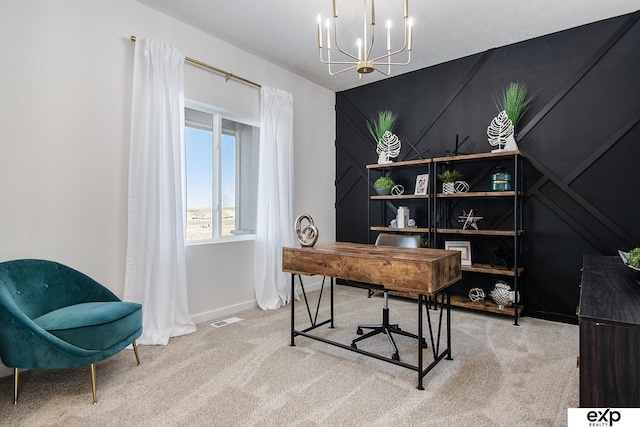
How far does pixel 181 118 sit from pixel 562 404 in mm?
3440

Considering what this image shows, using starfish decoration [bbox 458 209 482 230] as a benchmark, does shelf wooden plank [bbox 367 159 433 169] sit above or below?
above

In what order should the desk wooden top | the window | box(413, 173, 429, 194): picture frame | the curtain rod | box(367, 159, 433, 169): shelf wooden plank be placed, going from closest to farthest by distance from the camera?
the desk wooden top
the curtain rod
the window
box(367, 159, 433, 169): shelf wooden plank
box(413, 173, 429, 194): picture frame

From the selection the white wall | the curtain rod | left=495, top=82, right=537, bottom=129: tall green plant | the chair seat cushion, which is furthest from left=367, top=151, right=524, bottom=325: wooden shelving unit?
the chair seat cushion

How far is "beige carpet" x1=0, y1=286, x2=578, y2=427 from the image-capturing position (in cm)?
178

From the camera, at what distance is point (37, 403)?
1915mm

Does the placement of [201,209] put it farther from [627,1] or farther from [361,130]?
[627,1]

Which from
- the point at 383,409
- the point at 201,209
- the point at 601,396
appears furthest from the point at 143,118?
the point at 601,396

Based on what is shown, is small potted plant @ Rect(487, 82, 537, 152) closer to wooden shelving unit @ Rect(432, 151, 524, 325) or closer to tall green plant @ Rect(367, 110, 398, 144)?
wooden shelving unit @ Rect(432, 151, 524, 325)

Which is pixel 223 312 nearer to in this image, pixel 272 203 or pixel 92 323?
pixel 272 203

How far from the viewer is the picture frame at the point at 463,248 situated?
3721 mm

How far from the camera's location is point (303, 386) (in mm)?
2107

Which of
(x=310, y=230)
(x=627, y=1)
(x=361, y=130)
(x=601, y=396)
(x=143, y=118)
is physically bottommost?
(x=601, y=396)

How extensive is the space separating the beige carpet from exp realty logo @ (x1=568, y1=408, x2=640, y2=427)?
689 mm

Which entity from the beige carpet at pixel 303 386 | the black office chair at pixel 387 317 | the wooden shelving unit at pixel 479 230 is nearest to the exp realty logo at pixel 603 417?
the beige carpet at pixel 303 386
